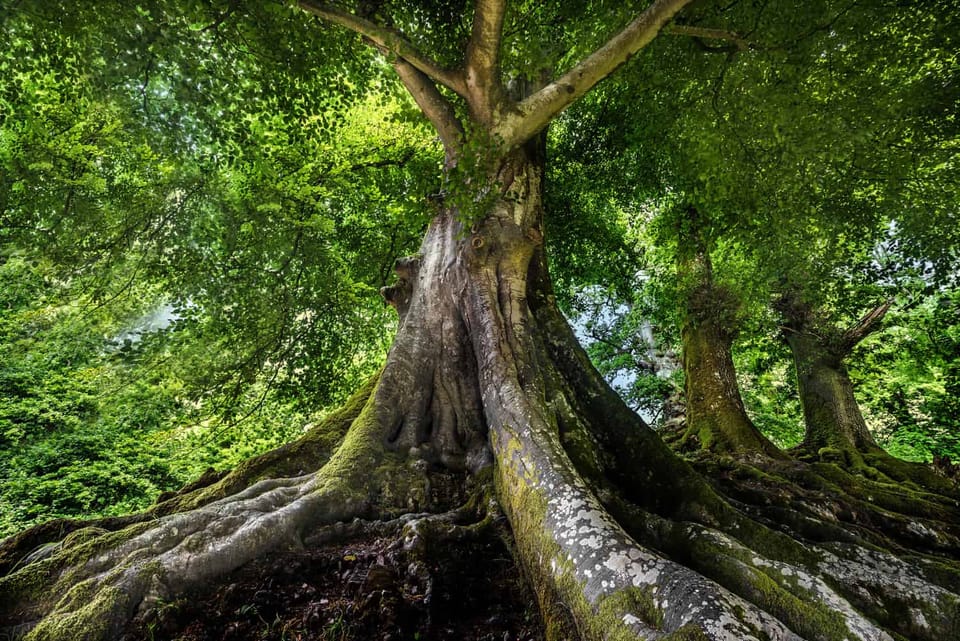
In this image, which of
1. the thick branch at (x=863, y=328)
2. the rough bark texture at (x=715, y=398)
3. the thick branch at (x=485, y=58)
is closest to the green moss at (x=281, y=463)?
the thick branch at (x=485, y=58)

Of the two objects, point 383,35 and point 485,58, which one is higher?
point 485,58

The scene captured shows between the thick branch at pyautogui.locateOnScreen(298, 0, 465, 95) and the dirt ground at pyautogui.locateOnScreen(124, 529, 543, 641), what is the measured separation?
4329 mm

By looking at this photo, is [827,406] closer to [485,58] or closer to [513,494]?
[513,494]

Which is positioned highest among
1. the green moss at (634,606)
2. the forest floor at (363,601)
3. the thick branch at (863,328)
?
Answer: the thick branch at (863,328)

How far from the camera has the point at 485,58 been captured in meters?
4.28

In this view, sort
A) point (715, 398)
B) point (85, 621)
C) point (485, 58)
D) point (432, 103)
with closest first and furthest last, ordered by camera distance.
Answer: point (85, 621), point (485, 58), point (432, 103), point (715, 398)

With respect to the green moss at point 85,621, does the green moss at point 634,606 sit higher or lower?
higher

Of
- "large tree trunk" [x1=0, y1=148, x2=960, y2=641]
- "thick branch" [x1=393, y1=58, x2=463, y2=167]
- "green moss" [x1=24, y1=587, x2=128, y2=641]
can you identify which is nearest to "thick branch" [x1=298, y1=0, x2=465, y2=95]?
"thick branch" [x1=393, y1=58, x2=463, y2=167]

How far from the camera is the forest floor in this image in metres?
2.01

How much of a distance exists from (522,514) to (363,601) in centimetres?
101

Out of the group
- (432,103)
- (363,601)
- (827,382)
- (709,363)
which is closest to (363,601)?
(363,601)

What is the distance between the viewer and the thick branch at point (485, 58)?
4.02m

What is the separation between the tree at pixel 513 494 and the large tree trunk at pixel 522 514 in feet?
0.04

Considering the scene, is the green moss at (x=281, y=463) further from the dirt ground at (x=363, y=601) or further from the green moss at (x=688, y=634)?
the green moss at (x=688, y=634)
